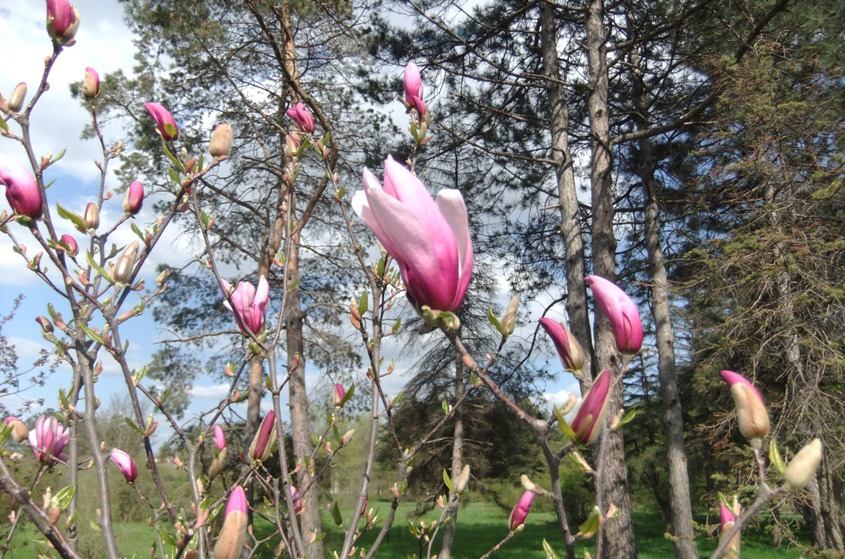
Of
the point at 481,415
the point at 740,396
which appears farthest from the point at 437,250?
the point at 481,415

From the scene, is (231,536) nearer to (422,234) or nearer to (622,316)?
(422,234)

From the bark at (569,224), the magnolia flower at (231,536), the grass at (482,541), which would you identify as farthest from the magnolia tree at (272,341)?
the grass at (482,541)

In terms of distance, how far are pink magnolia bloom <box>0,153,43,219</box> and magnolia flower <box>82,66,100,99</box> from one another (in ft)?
0.97

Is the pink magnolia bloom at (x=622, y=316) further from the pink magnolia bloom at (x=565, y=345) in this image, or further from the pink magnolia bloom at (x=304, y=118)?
the pink magnolia bloom at (x=304, y=118)

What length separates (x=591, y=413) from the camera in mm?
632

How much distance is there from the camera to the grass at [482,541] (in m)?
10.1

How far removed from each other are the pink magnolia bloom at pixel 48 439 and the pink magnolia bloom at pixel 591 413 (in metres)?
1.15

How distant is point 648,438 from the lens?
48.9ft

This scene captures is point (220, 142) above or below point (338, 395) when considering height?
above

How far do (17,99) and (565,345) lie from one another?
993 mm

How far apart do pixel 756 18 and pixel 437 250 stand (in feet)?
19.9

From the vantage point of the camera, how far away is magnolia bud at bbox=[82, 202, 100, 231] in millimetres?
1081

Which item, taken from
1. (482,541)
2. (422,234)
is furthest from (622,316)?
(482,541)

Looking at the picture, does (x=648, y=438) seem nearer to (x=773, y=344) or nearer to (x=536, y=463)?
(x=536, y=463)
